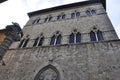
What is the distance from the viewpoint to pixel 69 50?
856cm

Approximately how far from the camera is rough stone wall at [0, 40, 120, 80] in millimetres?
6875

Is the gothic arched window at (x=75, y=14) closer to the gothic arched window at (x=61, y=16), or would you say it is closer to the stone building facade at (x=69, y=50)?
the stone building facade at (x=69, y=50)

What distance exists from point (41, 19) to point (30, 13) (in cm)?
256

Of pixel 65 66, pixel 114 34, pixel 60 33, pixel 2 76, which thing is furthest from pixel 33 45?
pixel 114 34

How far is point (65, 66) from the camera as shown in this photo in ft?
25.1

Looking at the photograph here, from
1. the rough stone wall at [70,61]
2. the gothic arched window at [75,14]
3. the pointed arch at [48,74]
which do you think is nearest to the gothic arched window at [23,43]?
the rough stone wall at [70,61]

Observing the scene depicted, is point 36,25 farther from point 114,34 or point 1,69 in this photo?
point 114,34

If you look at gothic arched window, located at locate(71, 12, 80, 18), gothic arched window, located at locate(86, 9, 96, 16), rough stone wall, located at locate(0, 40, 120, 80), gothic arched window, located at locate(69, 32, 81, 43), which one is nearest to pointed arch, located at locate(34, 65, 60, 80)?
rough stone wall, located at locate(0, 40, 120, 80)

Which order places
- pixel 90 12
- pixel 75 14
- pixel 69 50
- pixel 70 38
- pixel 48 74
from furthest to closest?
pixel 75 14 → pixel 90 12 → pixel 70 38 → pixel 69 50 → pixel 48 74

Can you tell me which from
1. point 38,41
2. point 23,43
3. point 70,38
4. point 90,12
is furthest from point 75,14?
point 23,43

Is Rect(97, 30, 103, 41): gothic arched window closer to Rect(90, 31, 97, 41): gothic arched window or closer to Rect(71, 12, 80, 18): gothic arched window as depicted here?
Rect(90, 31, 97, 41): gothic arched window

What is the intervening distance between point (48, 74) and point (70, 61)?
1.53m

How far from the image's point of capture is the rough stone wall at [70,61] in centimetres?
688

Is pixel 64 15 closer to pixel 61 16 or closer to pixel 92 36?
pixel 61 16
